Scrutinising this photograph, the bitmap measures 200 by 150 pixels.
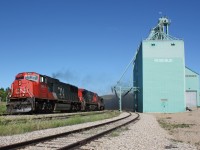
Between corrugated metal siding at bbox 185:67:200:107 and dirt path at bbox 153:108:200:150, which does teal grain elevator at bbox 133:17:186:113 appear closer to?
corrugated metal siding at bbox 185:67:200:107

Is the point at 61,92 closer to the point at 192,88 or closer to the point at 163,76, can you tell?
the point at 163,76

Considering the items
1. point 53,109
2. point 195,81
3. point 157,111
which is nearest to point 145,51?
point 157,111

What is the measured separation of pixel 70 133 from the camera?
13.0 metres

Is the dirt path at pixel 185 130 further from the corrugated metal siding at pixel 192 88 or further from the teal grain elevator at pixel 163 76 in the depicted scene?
the corrugated metal siding at pixel 192 88

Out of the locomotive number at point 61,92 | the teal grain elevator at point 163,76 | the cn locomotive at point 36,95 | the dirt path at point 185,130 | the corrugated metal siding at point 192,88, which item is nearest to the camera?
the dirt path at point 185,130

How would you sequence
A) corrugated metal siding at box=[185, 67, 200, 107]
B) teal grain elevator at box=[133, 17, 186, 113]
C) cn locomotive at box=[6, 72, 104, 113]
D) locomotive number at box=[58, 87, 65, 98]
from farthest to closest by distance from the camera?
corrugated metal siding at box=[185, 67, 200, 107], teal grain elevator at box=[133, 17, 186, 113], locomotive number at box=[58, 87, 65, 98], cn locomotive at box=[6, 72, 104, 113]

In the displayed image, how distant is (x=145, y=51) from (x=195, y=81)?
21.3 m

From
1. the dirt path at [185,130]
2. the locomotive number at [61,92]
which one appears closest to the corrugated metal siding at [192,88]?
the locomotive number at [61,92]

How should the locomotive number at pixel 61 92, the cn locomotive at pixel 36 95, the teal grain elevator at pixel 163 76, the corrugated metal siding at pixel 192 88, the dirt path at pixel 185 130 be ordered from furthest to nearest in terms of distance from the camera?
1. the corrugated metal siding at pixel 192 88
2. the teal grain elevator at pixel 163 76
3. the locomotive number at pixel 61 92
4. the cn locomotive at pixel 36 95
5. the dirt path at pixel 185 130

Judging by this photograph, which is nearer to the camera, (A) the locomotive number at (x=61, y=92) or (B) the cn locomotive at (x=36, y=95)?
(B) the cn locomotive at (x=36, y=95)

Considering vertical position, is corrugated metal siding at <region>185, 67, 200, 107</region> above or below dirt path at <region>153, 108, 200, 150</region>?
above

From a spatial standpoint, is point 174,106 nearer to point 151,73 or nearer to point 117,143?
point 151,73

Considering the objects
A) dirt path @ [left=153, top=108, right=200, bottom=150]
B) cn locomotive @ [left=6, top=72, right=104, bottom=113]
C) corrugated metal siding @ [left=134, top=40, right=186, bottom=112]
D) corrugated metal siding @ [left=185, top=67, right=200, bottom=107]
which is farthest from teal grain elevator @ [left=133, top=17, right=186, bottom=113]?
dirt path @ [left=153, top=108, right=200, bottom=150]

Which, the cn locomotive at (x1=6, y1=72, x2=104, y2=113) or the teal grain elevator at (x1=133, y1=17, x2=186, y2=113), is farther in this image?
the teal grain elevator at (x1=133, y1=17, x2=186, y2=113)
